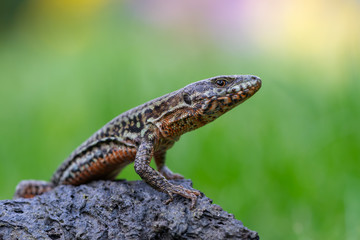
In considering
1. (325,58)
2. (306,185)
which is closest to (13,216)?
(306,185)

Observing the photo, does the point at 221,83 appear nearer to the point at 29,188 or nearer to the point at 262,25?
the point at 29,188

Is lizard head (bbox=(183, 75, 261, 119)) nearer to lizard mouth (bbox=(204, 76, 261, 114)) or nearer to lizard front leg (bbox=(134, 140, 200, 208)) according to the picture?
lizard mouth (bbox=(204, 76, 261, 114))

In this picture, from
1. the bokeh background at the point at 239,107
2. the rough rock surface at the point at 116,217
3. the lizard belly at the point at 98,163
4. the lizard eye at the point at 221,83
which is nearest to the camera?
the rough rock surface at the point at 116,217

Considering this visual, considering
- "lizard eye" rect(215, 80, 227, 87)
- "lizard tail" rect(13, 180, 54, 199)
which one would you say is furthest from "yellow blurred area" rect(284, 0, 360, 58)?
"lizard tail" rect(13, 180, 54, 199)

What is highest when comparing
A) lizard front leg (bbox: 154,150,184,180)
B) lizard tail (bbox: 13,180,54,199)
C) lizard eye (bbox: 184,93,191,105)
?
lizard eye (bbox: 184,93,191,105)

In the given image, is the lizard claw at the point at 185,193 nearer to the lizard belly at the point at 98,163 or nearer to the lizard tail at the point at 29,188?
the lizard belly at the point at 98,163

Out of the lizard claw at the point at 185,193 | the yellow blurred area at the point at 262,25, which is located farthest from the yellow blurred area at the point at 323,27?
the lizard claw at the point at 185,193
